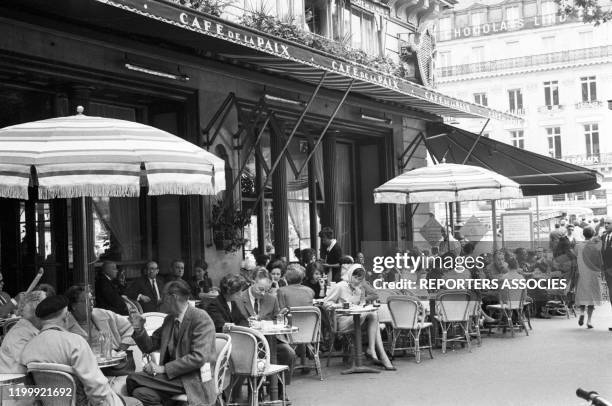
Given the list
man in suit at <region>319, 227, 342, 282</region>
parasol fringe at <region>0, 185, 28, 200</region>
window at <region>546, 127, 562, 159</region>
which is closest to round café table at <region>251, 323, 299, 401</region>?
parasol fringe at <region>0, 185, 28, 200</region>

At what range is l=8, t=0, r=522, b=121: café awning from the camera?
9.93 m

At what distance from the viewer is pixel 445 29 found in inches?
2753

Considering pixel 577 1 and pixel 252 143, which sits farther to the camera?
pixel 252 143

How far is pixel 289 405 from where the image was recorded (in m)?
8.95

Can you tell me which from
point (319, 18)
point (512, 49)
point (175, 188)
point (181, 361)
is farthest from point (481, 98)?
point (181, 361)

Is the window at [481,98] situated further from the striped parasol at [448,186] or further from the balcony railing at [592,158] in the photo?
the striped parasol at [448,186]

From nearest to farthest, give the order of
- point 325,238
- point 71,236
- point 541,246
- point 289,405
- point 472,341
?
point 289,405, point 71,236, point 472,341, point 325,238, point 541,246

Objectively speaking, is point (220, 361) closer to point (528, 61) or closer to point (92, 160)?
point (92, 160)

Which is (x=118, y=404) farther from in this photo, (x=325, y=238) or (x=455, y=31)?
(x=455, y=31)

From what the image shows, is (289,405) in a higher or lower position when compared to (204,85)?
lower

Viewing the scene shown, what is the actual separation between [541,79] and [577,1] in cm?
4883

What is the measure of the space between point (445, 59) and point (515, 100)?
28.2 ft

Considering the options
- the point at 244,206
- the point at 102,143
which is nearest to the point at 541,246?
the point at 244,206

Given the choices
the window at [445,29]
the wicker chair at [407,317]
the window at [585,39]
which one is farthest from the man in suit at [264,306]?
the window at [445,29]
